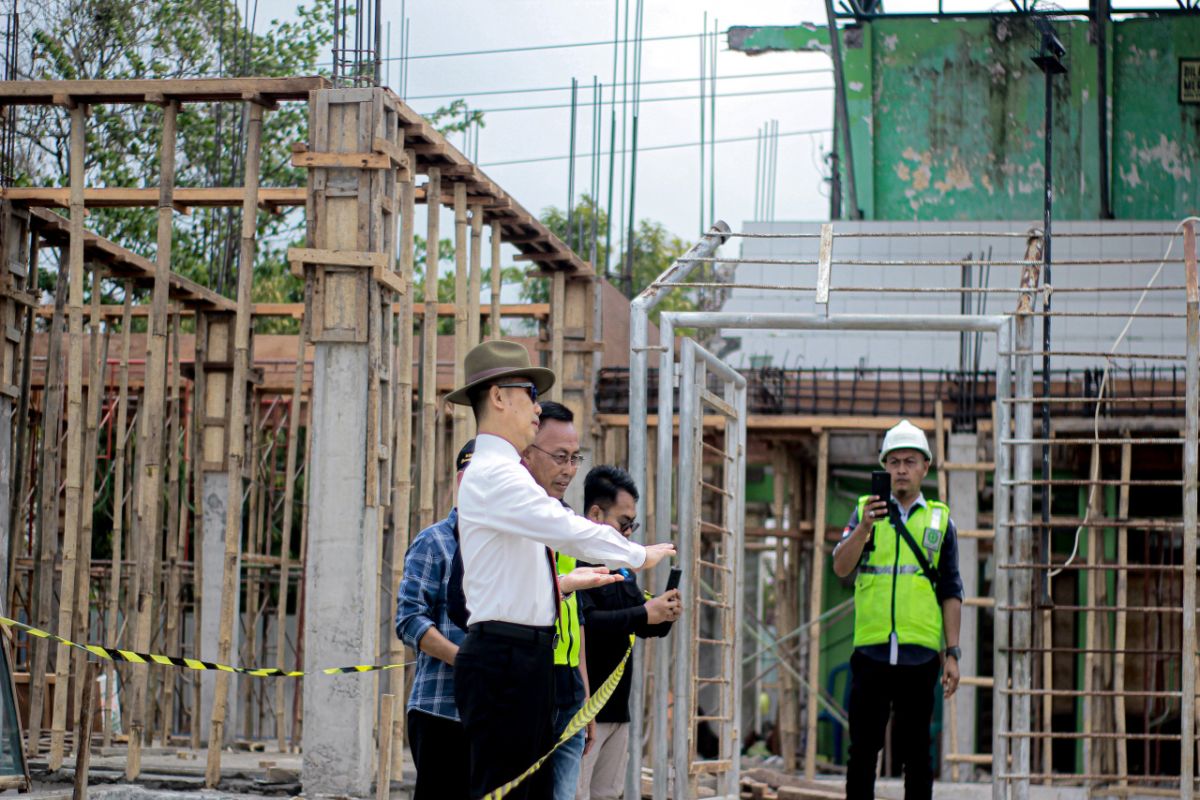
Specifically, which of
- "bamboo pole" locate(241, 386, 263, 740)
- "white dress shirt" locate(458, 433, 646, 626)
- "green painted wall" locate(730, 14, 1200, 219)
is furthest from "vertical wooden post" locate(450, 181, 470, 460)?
"green painted wall" locate(730, 14, 1200, 219)

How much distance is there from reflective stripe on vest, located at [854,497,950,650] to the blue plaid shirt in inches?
117

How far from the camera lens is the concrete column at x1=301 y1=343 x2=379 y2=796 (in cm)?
1034

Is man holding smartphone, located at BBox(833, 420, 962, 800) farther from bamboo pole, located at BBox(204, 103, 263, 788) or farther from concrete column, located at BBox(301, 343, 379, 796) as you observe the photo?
bamboo pole, located at BBox(204, 103, 263, 788)

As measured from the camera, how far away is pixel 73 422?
1088 centimetres

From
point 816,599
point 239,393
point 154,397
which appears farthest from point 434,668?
point 816,599

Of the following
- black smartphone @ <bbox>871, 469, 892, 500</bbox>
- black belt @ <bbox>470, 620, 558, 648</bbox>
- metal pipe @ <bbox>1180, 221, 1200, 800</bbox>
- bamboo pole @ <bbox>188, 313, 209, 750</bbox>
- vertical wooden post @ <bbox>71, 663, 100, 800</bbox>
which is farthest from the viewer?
bamboo pole @ <bbox>188, 313, 209, 750</bbox>

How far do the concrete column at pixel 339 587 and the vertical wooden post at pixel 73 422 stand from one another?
158 cm

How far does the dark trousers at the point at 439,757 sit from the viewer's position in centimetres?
576

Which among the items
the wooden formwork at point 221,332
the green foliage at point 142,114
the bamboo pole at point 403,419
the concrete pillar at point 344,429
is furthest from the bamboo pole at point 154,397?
the green foliage at point 142,114

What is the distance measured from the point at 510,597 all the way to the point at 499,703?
1.03 ft

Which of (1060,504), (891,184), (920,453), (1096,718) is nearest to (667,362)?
(920,453)

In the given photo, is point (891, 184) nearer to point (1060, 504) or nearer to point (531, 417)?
point (1060, 504)

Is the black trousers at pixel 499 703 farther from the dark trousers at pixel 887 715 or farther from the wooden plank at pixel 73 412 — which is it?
the wooden plank at pixel 73 412

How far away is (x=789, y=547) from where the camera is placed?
647 inches
